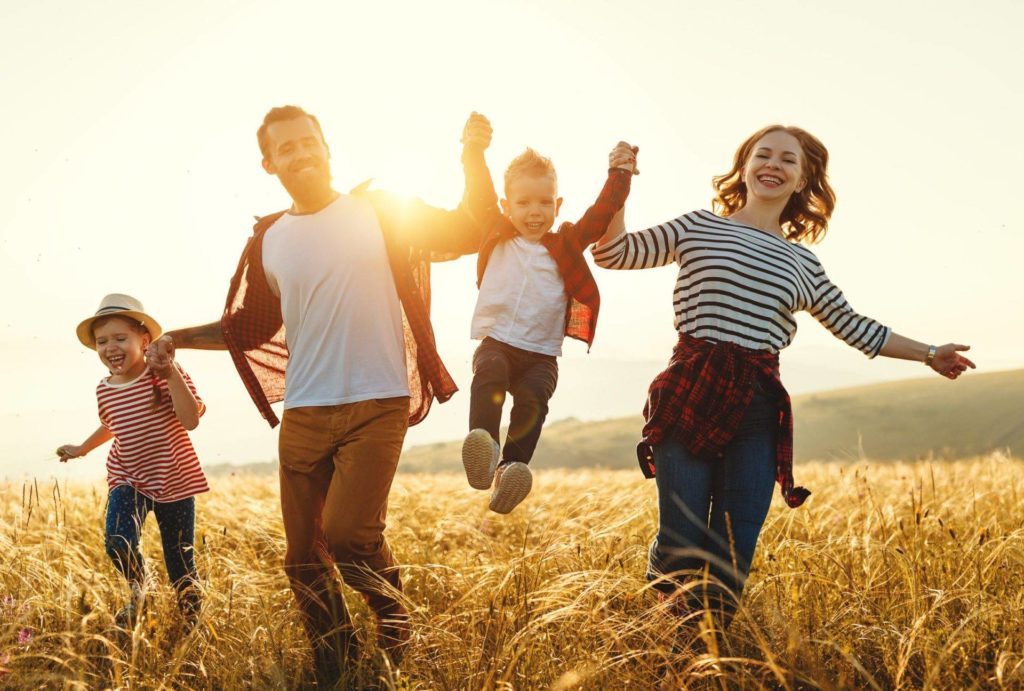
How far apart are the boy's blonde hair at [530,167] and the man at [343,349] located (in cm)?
33

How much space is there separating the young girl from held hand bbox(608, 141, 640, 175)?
2.41 metres

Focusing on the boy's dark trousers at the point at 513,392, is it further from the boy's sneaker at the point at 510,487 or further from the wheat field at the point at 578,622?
the wheat field at the point at 578,622

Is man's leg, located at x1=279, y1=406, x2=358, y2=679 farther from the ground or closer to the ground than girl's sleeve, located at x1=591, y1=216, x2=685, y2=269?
closer to the ground

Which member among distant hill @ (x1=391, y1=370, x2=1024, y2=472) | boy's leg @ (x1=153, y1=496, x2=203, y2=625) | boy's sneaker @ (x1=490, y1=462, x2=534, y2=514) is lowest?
distant hill @ (x1=391, y1=370, x2=1024, y2=472)

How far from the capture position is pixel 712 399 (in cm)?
337

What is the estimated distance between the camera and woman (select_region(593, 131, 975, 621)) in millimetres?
3395

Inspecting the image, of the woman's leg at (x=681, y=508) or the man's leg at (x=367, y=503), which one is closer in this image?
the woman's leg at (x=681, y=508)

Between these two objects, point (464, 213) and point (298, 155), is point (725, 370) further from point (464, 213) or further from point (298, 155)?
point (298, 155)

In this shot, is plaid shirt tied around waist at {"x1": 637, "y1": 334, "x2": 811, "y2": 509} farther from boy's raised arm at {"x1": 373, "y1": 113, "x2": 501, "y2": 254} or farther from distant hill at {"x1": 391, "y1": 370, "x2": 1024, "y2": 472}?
distant hill at {"x1": 391, "y1": 370, "x2": 1024, "y2": 472}

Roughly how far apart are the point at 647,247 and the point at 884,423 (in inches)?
1676

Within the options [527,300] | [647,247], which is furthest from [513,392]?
[647,247]

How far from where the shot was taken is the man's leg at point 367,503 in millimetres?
3617

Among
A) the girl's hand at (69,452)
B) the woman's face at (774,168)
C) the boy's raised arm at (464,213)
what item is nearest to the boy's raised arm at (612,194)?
the boy's raised arm at (464,213)

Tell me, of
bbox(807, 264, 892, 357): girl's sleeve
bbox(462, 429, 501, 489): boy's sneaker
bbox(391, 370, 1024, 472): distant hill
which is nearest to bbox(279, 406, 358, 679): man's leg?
bbox(462, 429, 501, 489): boy's sneaker
